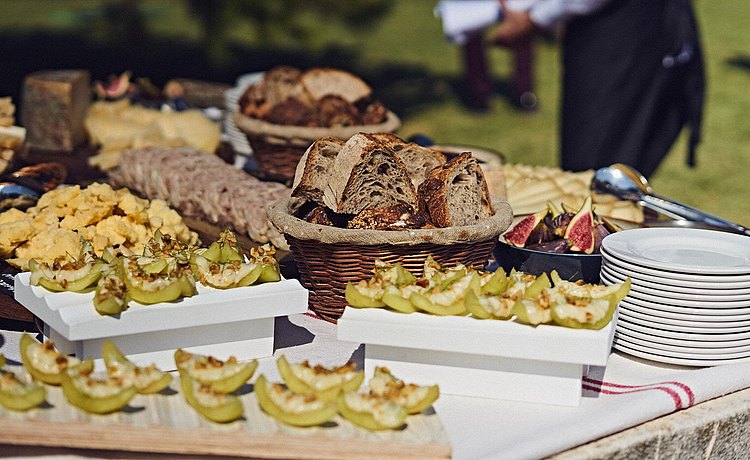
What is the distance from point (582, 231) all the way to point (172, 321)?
829mm

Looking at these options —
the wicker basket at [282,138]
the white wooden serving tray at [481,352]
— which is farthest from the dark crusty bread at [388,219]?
the wicker basket at [282,138]

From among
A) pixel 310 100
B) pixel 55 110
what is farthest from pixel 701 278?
pixel 55 110

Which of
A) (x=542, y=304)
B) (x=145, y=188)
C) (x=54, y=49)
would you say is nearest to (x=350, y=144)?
(x=542, y=304)

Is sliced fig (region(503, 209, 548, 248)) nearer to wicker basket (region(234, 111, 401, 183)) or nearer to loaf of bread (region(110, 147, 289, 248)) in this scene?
loaf of bread (region(110, 147, 289, 248))

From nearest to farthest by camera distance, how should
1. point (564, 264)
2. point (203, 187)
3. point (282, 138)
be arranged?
point (564, 264) < point (203, 187) < point (282, 138)

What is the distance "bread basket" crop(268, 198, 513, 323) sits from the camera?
1.65 m

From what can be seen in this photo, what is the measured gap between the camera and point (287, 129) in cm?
263

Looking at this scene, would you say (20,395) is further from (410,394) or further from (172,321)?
(410,394)

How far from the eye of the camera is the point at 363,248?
1.67m

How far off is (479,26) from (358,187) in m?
A: 2.20

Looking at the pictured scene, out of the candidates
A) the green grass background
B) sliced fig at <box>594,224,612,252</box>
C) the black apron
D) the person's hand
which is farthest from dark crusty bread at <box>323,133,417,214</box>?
the green grass background

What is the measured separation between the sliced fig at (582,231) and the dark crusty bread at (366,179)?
323mm

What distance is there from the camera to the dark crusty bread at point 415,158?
Answer: 1885 mm

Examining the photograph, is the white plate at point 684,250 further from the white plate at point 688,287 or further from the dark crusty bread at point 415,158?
the dark crusty bread at point 415,158
